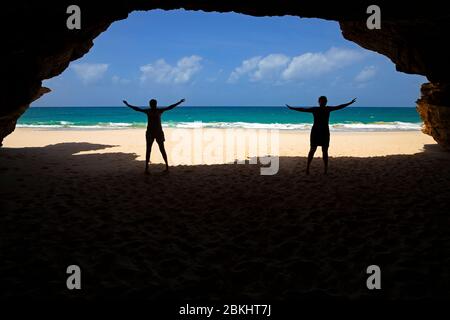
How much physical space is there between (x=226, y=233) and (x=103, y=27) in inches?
306

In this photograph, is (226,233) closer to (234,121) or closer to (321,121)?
(321,121)

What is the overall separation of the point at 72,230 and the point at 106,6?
519 centimetres

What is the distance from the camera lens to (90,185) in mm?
7418

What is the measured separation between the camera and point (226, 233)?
471cm

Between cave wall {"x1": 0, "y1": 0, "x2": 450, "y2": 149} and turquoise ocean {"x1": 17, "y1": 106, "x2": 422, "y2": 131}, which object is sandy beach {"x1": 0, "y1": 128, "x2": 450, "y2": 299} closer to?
cave wall {"x1": 0, "y1": 0, "x2": 450, "y2": 149}

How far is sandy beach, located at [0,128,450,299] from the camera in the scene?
129 inches

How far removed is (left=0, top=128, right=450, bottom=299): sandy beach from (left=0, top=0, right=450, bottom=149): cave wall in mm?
2804

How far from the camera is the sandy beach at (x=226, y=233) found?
3.28 metres

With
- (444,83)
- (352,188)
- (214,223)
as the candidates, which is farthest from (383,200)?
(444,83)

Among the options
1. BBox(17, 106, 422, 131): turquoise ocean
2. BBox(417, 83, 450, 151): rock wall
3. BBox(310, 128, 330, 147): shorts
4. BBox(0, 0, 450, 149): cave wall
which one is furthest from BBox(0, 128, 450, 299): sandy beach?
BBox(17, 106, 422, 131): turquoise ocean

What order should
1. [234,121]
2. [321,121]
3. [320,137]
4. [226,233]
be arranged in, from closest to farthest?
[226,233] < [321,121] < [320,137] < [234,121]

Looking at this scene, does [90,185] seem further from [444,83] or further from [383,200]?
[444,83]

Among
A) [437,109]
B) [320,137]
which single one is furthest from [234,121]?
[320,137]

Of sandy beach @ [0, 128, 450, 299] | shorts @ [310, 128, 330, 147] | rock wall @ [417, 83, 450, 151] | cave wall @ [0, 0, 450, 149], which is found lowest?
sandy beach @ [0, 128, 450, 299]
